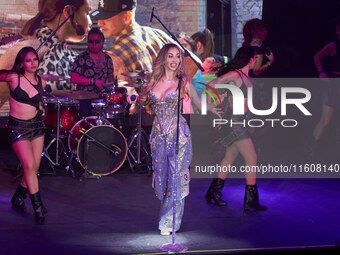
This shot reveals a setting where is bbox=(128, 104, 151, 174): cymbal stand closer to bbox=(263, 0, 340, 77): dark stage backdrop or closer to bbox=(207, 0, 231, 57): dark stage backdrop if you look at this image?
bbox=(207, 0, 231, 57): dark stage backdrop

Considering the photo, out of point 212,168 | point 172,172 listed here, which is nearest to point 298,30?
point 212,168

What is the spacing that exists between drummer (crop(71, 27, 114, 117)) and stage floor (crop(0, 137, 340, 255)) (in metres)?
1.44

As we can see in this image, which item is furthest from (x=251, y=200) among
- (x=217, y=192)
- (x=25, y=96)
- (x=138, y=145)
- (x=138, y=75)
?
(x=138, y=75)

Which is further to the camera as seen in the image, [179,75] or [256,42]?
[256,42]

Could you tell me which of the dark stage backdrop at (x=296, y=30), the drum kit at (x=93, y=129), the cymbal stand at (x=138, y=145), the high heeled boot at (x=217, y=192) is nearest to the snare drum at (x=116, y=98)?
the drum kit at (x=93, y=129)

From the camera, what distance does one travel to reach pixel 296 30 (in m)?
9.75

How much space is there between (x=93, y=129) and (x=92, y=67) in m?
1.14

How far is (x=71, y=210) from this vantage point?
6.13 meters

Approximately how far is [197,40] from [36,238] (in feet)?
19.5

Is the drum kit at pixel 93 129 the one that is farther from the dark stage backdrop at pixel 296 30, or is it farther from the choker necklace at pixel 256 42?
the dark stage backdrop at pixel 296 30

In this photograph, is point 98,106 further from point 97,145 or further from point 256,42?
point 256,42

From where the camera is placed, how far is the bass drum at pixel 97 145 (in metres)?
8.01

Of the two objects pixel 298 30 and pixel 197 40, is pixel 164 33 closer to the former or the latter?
pixel 197 40

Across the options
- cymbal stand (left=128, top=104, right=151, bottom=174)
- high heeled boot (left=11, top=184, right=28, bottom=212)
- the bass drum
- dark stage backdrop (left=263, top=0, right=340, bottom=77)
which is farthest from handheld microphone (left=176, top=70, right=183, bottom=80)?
dark stage backdrop (left=263, top=0, right=340, bottom=77)
